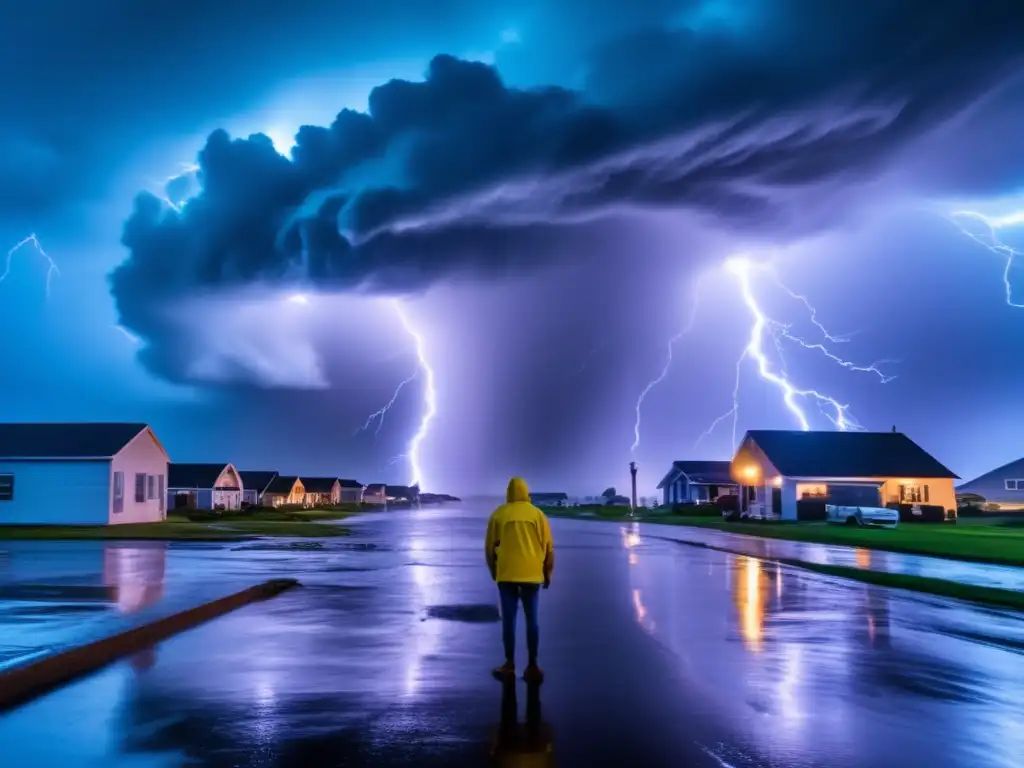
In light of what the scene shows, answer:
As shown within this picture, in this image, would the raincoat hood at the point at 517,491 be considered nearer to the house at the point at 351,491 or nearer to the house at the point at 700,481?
the house at the point at 700,481

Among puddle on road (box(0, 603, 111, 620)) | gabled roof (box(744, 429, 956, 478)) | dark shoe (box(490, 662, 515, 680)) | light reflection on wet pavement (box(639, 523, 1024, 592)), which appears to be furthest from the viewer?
gabled roof (box(744, 429, 956, 478))

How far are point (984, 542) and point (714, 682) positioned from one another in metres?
31.5

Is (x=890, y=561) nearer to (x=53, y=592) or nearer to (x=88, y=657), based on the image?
(x=53, y=592)

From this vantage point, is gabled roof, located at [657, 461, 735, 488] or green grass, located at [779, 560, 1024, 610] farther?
gabled roof, located at [657, 461, 735, 488]

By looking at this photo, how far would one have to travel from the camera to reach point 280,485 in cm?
13125

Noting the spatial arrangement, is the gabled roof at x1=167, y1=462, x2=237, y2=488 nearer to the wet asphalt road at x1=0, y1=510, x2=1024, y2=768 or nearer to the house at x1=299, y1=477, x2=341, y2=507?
the house at x1=299, y1=477, x2=341, y2=507

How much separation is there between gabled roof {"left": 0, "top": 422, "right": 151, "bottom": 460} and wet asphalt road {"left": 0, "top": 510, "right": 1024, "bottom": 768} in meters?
35.4

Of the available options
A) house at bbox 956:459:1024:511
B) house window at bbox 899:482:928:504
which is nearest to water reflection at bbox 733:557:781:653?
house window at bbox 899:482:928:504

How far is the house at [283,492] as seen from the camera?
12706cm

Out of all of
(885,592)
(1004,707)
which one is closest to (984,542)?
(885,592)

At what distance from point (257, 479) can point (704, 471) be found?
207ft

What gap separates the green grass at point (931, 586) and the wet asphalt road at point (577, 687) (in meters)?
0.73

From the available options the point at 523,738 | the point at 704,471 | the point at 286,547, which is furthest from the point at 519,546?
the point at 704,471

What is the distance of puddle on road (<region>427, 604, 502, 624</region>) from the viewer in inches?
539
